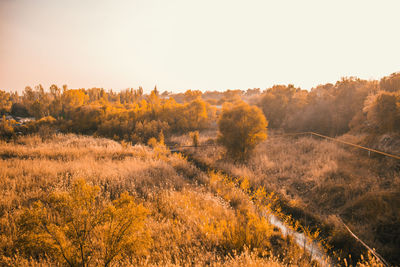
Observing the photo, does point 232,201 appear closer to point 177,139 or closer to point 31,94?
point 177,139

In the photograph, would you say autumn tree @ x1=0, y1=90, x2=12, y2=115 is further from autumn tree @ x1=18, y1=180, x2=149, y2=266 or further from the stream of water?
the stream of water

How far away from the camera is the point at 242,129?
35.9ft

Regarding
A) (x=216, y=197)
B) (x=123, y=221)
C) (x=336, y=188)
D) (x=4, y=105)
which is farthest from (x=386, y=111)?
(x=4, y=105)

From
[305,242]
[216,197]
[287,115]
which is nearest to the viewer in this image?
[305,242]

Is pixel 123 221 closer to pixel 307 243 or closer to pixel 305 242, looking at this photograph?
pixel 305 242

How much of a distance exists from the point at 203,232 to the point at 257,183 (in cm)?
509

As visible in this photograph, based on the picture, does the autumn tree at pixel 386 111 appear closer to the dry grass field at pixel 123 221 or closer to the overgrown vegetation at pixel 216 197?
the overgrown vegetation at pixel 216 197

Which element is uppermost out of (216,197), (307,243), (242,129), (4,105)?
(4,105)

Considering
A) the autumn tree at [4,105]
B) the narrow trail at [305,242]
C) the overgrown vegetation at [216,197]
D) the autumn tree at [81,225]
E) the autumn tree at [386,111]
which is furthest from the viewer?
the autumn tree at [4,105]

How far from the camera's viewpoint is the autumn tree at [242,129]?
1093cm

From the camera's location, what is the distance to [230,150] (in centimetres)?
1153

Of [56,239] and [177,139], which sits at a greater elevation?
[56,239]

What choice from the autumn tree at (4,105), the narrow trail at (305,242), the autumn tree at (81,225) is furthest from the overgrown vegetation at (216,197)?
the autumn tree at (4,105)

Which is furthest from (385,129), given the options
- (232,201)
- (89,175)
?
(89,175)
